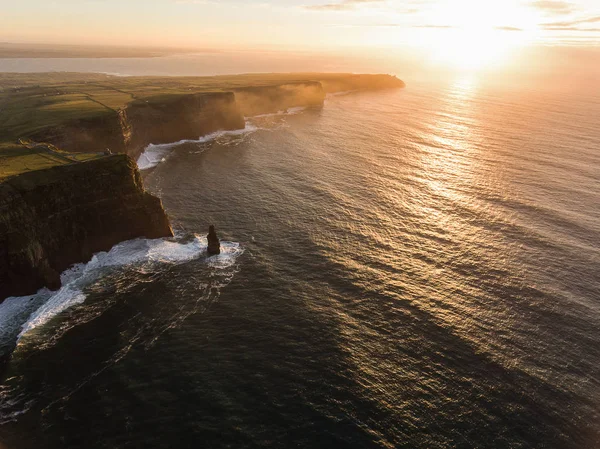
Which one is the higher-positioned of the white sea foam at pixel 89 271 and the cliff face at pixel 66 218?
the cliff face at pixel 66 218

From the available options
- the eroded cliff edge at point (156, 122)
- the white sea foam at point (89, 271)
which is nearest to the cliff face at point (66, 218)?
the white sea foam at point (89, 271)

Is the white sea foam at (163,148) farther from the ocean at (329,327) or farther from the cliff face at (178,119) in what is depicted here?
the ocean at (329,327)

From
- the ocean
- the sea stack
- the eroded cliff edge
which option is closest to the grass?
the eroded cliff edge

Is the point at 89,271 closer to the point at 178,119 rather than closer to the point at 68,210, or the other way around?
the point at 68,210

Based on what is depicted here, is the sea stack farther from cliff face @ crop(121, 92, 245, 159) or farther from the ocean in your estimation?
cliff face @ crop(121, 92, 245, 159)

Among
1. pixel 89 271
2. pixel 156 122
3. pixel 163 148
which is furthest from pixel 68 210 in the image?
pixel 156 122

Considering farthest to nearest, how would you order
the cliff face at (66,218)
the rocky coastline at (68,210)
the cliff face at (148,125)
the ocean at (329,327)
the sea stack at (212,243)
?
1. the cliff face at (148,125)
2. the sea stack at (212,243)
3. the rocky coastline at (68,210)
4. the cliff face at (66,218)
5. the ocean at (329,327)
